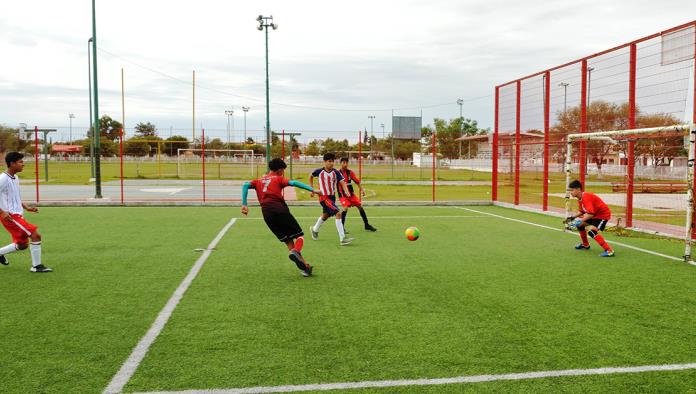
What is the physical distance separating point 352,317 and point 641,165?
12.2 m

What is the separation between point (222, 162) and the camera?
139 feet

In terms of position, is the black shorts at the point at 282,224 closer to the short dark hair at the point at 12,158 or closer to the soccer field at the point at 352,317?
the soccer field at the point at 352,317

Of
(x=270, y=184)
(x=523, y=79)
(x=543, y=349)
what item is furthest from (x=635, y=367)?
(x=523, y=79)

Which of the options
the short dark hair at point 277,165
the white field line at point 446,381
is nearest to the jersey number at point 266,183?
the short dark hair at point 277,165

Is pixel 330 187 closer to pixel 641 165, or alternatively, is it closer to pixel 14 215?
pixel 14 215

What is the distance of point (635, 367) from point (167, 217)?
43.6 ft

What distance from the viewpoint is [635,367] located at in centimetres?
427

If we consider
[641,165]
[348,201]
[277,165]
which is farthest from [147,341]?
[641,165]

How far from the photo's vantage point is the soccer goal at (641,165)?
11023mm

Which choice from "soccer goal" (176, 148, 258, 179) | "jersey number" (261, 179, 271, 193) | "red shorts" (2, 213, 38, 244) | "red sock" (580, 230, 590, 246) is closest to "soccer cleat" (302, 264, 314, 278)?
"jersey number" (261, 179, 271, 193)

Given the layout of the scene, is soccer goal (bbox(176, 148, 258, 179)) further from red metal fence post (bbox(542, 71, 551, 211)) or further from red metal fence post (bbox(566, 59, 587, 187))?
red metal fence post (bbox(566, 59, 587, 187))

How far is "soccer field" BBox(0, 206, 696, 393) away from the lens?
410 centimetres

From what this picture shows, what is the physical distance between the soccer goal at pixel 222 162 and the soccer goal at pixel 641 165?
88.7 feet

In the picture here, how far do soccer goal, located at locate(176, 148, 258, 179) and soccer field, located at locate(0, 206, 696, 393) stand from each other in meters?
29.7
